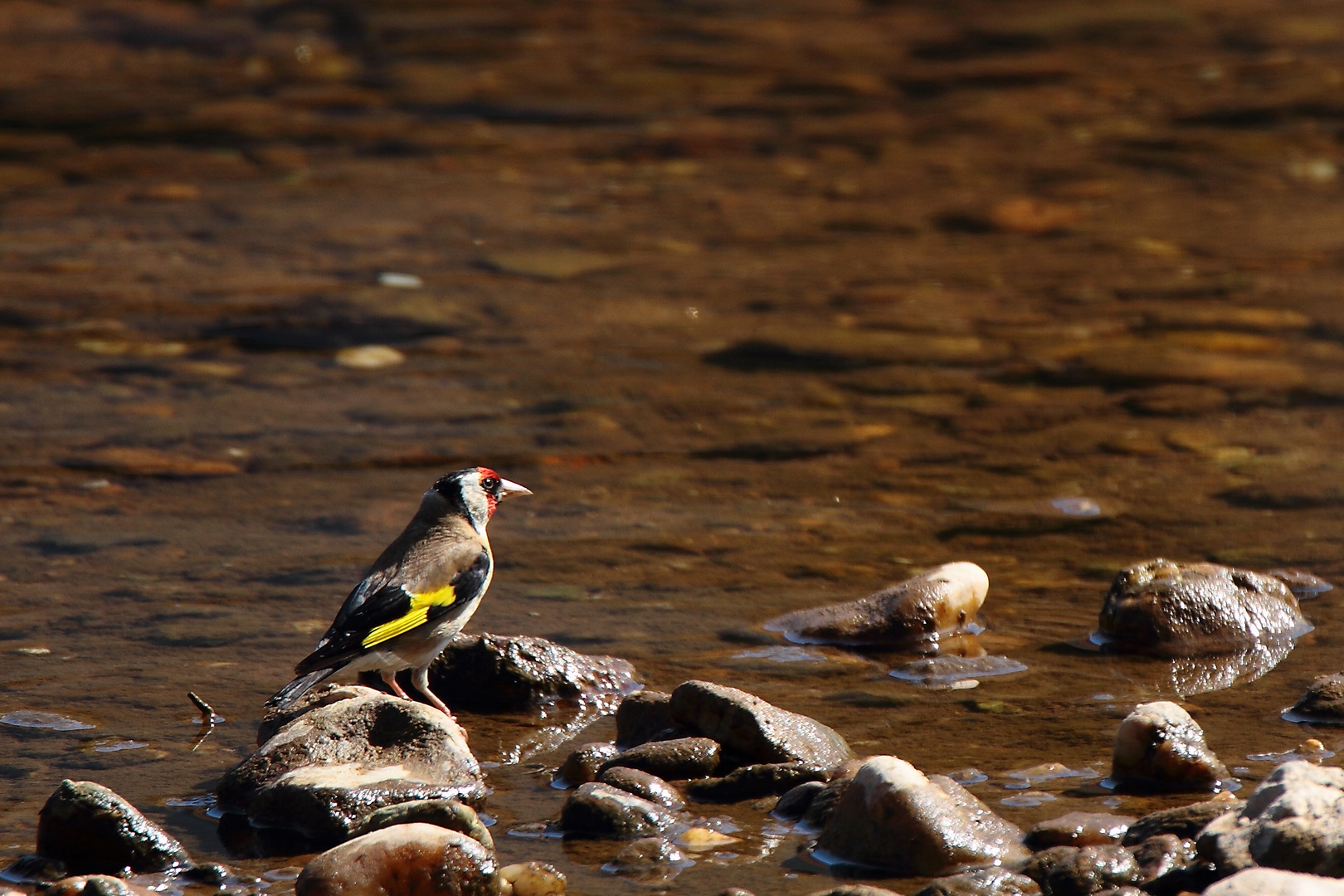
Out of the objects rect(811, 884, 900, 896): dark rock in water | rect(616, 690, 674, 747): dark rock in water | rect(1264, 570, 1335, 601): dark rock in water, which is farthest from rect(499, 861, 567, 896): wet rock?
rect(1264, 570, 1335, 601): dark rock in water

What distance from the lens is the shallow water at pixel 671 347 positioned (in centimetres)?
604

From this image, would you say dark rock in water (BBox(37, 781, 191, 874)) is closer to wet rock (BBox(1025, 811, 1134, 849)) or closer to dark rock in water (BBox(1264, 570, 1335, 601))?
wet rock (BBox(1025, 811, 1134, 849))

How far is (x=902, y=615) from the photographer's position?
20.9ft

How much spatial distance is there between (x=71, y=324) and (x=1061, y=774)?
7904 mm

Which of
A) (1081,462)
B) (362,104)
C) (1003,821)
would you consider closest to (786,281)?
(1081,462)

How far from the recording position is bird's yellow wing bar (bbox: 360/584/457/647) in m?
5.51

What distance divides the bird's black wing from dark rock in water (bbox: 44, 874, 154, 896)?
1.15 metres

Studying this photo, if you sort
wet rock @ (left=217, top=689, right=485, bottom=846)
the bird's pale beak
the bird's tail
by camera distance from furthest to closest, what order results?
1. the bird's pale beak
2. the bird's tail
3. wet rock @ (left=217, top=689, right=485, bottom=846)

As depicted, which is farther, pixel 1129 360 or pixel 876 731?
pixel 1129 360

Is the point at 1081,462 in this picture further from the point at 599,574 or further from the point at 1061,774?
the point at 1061,774

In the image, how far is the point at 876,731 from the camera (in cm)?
553

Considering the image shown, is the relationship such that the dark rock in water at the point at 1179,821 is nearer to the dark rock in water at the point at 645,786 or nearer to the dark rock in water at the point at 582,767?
the dark rock in water at the point at 645,786

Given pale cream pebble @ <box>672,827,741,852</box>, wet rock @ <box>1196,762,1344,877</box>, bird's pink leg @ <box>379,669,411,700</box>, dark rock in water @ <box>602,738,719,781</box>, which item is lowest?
bird's pink leg @ <box>379,669,411,700</box>

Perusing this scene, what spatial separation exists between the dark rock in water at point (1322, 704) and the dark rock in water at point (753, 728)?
1.48 meters
